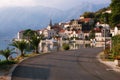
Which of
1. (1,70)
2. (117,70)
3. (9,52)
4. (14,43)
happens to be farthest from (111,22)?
(1,70)

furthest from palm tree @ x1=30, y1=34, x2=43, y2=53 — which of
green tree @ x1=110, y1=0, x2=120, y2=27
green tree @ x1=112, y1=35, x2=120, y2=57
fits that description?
green tree @ x1=110, y1=0, x2=120, y2=27

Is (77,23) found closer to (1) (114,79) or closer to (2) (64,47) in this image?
(2) (64,47)

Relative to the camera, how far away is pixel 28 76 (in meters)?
23.0

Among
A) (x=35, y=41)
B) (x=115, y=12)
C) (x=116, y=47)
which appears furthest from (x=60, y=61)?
(x=115, y=12)

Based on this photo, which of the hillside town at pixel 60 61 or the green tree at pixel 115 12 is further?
the green tree at pixel 115 12

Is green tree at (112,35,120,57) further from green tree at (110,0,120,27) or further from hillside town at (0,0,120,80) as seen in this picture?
green tree at (110,0,120,27)

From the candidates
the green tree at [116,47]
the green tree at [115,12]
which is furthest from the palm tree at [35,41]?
the green tree at [115,12]

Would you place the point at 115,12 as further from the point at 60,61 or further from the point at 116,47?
the point at 60,61

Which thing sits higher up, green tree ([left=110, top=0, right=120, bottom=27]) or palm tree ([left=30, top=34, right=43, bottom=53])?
green tree ([left=110, top=0, right=120, bottom=27])

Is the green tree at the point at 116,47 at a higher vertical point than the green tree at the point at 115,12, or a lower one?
lower

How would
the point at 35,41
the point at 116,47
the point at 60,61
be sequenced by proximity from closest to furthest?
the point at 60,61
the point at 116,47
the point at 35,41

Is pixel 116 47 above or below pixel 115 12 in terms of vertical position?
below

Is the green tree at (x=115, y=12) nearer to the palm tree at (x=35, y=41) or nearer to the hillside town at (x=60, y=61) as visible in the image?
the hillside town at (x=60, y=61)

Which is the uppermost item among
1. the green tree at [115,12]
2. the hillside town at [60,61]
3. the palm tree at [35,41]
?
the green tree at [115,12]
